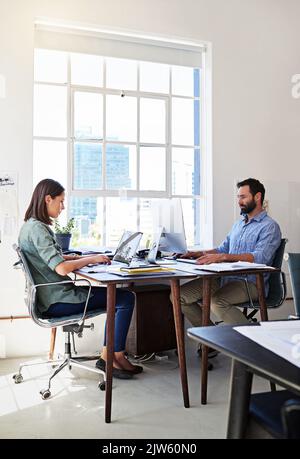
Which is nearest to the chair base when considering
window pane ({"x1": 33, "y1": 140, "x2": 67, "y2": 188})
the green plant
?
the green plant

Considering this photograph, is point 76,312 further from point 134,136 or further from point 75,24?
point 75,24

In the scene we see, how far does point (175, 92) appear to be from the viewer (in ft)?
15.3

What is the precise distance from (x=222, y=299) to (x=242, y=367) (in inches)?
86.9

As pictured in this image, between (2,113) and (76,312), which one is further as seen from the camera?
(2,113)

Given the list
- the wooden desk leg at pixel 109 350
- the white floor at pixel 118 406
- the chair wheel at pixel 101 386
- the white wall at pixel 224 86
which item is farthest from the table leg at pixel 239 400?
the white wall at pixel 224 86

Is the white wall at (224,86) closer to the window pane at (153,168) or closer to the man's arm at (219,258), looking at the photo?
the window pane at (153,168)

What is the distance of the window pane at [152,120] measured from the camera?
4.53 m

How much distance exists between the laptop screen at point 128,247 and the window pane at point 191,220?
1.36 meters

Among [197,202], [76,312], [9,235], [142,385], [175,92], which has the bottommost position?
[142,385]

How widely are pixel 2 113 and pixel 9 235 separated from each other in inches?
39.4

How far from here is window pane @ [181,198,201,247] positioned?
4750mm
